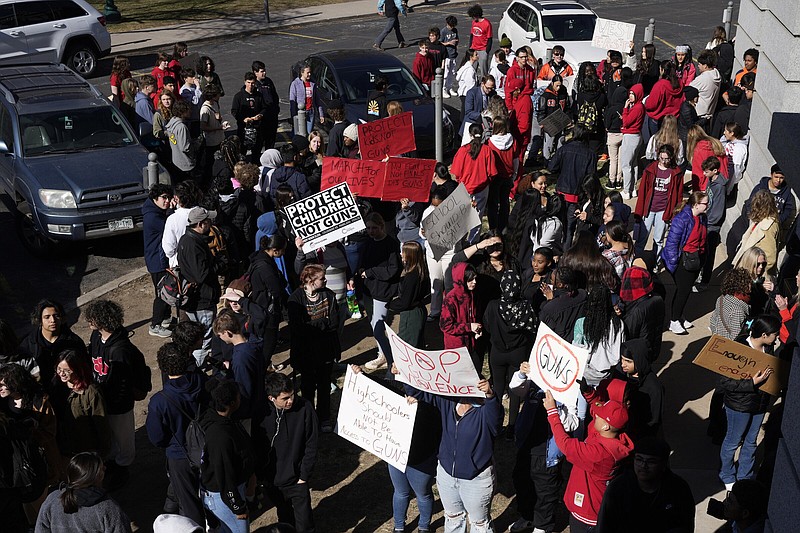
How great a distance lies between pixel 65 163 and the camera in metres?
13.1

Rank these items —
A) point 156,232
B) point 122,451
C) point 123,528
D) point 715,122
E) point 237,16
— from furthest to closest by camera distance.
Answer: point 237,16 < point 715,122 < point 156,232 < point 122,451 < point 123,528

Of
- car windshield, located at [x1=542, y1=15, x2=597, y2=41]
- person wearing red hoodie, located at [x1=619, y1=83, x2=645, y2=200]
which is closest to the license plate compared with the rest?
person wearing red hoodie, located at [x1=619, y1=83, x2=645, y2=200]

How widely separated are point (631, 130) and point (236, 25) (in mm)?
18568

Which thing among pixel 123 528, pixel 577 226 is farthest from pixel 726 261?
pixel 123 528

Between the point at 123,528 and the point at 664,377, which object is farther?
the point at 664,377

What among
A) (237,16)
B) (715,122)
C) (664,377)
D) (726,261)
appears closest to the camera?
(664,377)

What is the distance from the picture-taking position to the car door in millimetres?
21484

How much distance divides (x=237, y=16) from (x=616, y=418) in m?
27.2

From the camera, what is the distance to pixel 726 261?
12.6 m

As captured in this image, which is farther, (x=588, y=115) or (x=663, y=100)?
(x=588, y=115)

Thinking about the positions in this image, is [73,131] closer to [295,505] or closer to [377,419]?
[295,505]

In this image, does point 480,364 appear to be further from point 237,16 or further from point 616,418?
point 237,16

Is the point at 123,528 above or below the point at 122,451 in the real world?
above

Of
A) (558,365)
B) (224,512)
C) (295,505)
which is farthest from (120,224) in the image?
(558,365)
